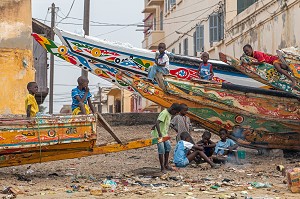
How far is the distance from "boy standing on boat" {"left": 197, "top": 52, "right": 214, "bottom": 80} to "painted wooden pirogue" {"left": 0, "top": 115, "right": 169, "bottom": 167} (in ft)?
14.6

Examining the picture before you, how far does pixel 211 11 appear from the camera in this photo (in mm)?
28141

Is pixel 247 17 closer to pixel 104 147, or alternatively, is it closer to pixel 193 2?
pixel 193 2

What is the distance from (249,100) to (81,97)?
3629 mm

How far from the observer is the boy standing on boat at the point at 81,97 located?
11.6 metres

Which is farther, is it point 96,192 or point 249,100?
point 249,100

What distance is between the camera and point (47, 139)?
10.6 metres

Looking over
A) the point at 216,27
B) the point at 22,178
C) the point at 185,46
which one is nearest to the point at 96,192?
the point at 22,178

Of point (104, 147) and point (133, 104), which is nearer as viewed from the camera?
point (104, 147)

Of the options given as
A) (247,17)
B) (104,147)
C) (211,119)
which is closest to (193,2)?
(247,17)

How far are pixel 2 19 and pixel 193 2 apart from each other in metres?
11.1

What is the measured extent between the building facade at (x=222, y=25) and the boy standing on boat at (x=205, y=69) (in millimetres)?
3480

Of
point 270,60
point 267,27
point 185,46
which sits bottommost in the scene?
point 270,60

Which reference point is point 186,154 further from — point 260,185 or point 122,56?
point 122,56

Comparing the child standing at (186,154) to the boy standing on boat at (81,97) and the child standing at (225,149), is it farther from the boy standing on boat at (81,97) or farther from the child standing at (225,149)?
the boy standing on boat at (81,97)
